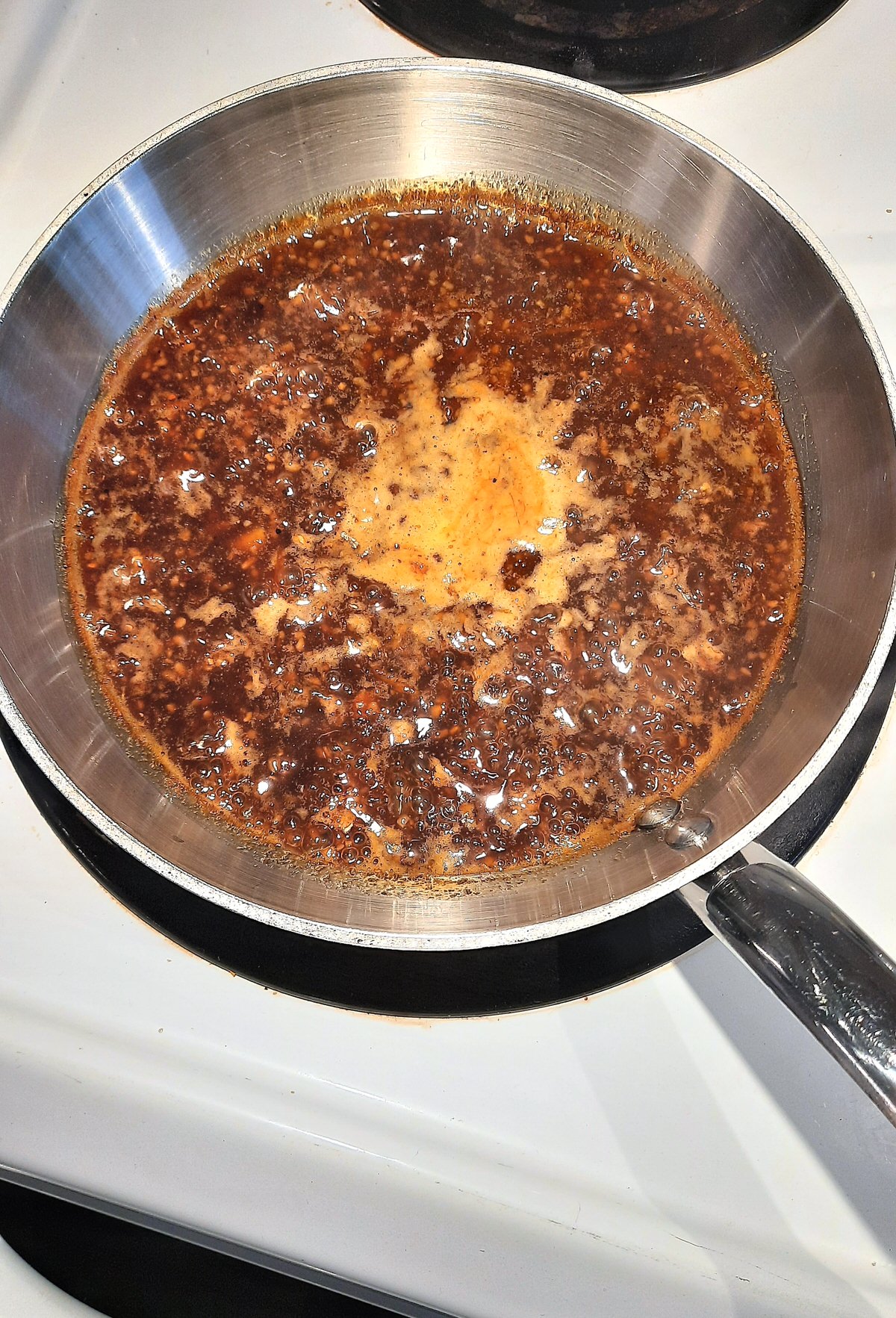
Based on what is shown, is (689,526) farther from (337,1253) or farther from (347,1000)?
(337,1253)

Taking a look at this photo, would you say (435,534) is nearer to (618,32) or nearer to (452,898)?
(452,898)

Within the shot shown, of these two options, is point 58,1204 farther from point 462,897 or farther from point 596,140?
point 596,140

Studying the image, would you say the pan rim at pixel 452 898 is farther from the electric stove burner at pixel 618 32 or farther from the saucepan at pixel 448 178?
the electric stove burner at pixel 618 32

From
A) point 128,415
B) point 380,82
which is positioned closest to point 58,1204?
point 128,415

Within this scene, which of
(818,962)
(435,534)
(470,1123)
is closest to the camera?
(818,962)

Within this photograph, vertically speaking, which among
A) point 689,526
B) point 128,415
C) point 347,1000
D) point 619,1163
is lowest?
point 619,1163

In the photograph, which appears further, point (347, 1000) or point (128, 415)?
point (128, 415)

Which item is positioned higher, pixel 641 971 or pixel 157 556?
pixel 157 556

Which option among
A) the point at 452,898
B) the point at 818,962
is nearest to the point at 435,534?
the point at 452,898
